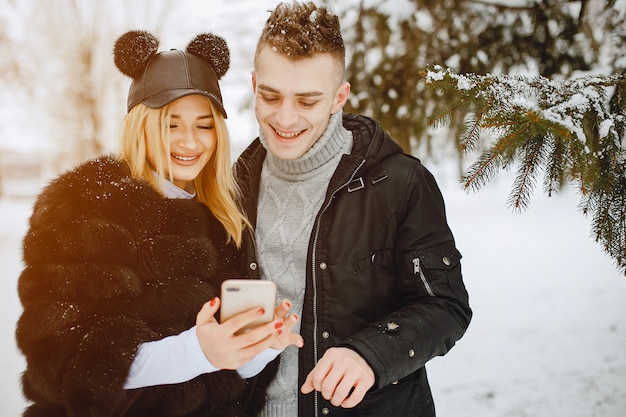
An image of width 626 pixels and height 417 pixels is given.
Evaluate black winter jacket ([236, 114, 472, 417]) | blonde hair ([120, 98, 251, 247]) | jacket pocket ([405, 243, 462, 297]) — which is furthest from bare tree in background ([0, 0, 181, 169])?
jacket pocket ([405, 243, 462, 297])

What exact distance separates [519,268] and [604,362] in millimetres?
2945

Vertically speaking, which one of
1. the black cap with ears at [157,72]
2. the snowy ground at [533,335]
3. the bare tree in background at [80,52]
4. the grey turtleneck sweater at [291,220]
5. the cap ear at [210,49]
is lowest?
the snowy ground at [533,335]

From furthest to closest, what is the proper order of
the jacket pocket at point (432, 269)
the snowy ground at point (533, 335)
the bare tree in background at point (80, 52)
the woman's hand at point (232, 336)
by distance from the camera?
the bare tree in background at point (80, 52) < the snowy ground at point (533, 335) < the jacket pocket at point (432, 269) < the woman's hand at point (232, 336)

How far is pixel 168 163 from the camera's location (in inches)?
85.9

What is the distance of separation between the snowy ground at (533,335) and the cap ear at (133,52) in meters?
3.48

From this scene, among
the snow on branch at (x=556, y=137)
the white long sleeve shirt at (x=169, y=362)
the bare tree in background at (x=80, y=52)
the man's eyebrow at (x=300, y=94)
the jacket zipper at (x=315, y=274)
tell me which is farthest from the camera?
the bare tree in background at (x=80, y=52)

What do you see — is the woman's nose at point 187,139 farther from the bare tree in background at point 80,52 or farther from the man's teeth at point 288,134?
the bare tree in background at point 80,52

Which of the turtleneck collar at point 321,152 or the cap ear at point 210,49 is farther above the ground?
the cap ear at point 210,49

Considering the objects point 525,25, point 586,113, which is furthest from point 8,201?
point 586,113

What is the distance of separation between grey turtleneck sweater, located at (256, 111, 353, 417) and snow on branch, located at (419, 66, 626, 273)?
2.03ft

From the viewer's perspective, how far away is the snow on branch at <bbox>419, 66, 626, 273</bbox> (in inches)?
68.1

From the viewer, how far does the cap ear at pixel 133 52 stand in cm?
218

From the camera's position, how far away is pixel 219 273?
7.04 ft

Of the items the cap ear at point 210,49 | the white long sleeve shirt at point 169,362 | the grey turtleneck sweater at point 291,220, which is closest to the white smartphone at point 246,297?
the white long sleeve shirt at point 169,362
